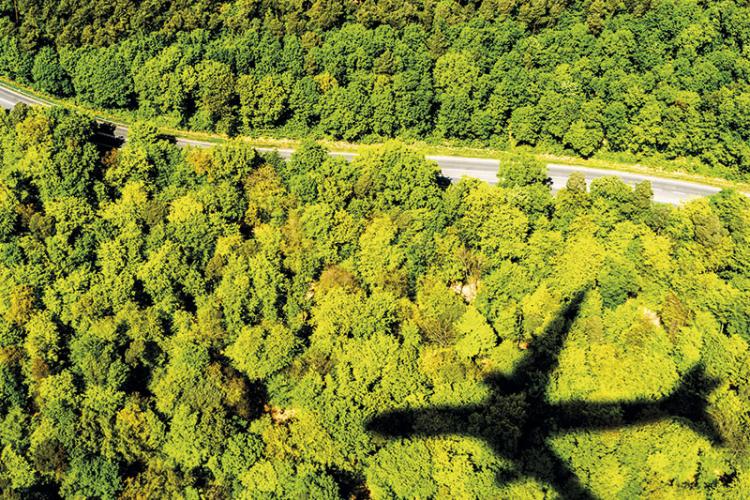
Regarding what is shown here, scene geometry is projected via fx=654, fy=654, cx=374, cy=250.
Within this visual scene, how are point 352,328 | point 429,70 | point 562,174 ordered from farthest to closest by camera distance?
point 429,70 < point 562,174 < point 352,328

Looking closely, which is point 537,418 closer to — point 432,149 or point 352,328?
point 352,328

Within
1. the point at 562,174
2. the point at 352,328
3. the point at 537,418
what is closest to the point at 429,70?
the point at 562,174

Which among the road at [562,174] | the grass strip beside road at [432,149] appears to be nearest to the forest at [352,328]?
the road at [562,174]

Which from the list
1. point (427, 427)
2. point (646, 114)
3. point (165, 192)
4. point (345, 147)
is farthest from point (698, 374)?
point (165, 192)

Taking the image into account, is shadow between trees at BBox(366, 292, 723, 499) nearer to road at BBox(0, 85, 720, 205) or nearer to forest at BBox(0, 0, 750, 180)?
road at BBox(0, 85, 720, 205)

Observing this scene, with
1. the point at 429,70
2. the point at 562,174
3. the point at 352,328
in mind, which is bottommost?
the point at 352,328

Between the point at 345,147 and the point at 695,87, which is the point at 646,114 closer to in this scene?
the point at 695,87
